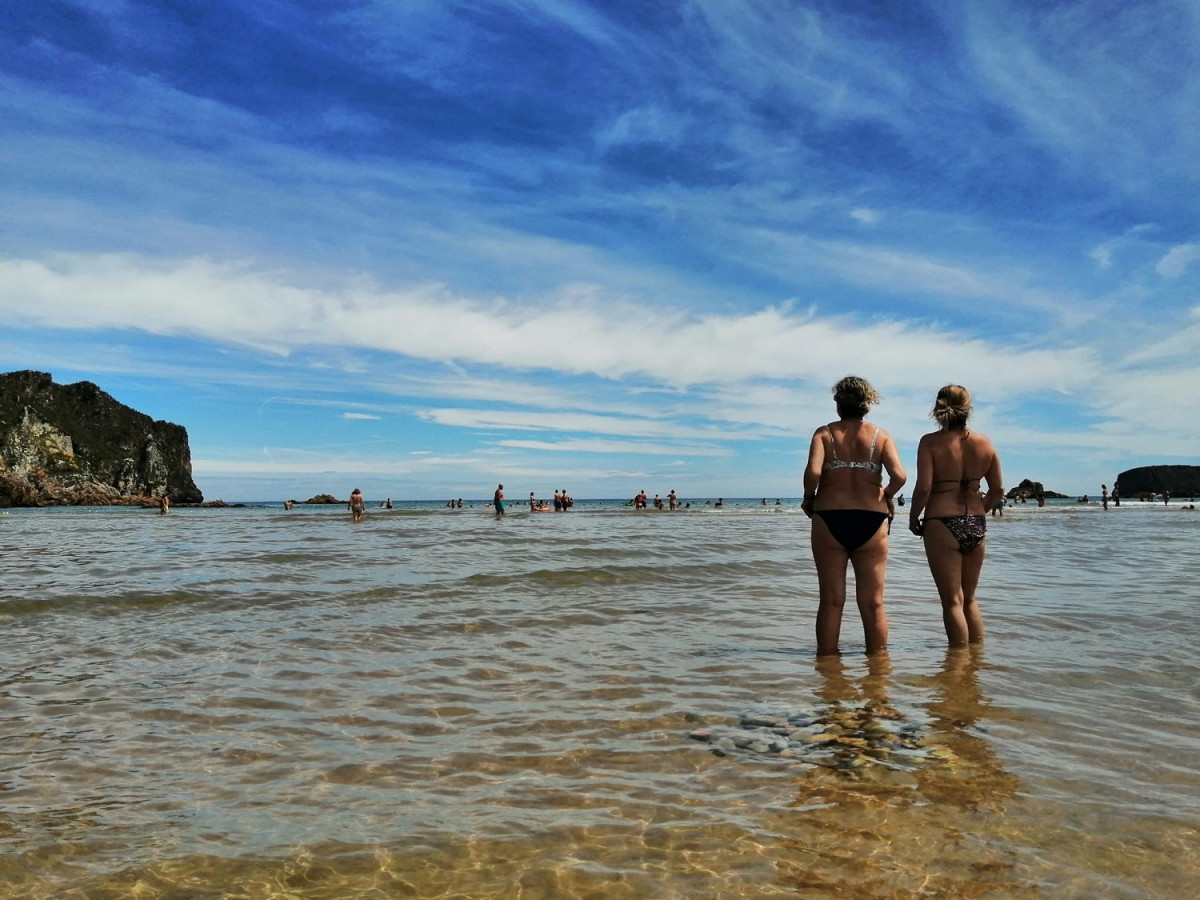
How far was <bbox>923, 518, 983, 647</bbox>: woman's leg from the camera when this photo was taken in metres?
7.20

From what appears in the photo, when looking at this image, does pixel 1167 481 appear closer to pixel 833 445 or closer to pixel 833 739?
pixel 833 445

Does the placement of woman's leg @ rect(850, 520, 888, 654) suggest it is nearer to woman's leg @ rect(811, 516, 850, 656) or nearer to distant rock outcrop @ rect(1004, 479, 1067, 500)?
woman's leg @ rect(811, 516, 850, 656)

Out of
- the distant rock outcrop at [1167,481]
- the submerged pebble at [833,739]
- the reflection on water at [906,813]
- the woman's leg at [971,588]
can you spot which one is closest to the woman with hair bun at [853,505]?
the woman's leg at [971,588]

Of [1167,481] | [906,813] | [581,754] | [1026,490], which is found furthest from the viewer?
[1167,481]

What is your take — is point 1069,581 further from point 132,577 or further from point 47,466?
point 47,466

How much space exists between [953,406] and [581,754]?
17.0ft

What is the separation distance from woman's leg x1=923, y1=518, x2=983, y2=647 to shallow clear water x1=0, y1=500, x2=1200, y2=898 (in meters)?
0.27

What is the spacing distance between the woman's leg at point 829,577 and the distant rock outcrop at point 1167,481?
515 ft

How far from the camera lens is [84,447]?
119125 millimetres

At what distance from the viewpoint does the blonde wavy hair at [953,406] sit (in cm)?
730

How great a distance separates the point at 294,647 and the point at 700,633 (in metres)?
4.43

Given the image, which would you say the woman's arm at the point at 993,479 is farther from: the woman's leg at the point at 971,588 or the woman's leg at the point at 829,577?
the woman's leg at the point at 829,577

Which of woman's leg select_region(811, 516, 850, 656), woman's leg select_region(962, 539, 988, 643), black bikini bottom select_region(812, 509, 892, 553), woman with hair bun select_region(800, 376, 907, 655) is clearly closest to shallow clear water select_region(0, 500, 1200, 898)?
woman's leg select_region(962, 539, 988, 643)

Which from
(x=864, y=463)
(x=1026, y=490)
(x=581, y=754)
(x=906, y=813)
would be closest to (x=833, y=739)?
(x=906, y=813)
